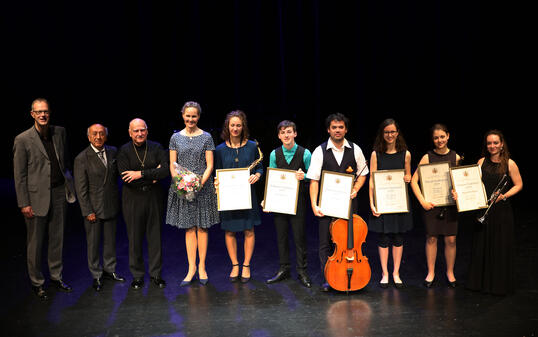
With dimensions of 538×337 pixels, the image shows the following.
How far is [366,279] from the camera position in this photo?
13.1 ft

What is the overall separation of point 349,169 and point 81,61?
8.02 metres

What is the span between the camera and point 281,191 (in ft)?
13.6

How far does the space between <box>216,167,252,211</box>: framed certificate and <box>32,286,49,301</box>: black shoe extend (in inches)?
71.3

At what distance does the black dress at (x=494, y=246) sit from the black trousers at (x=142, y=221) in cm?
297

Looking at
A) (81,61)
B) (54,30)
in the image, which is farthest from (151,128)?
(54,30)

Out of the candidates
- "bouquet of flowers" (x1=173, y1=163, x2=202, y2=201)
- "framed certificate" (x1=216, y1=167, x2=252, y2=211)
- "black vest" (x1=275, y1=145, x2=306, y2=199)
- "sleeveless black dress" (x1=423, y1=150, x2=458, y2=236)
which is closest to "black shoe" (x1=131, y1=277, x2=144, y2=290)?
"bouquet of flowers" (x1=173, y1=163, x2=202, y2=201)

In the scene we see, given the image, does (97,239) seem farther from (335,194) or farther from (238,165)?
(335,194)

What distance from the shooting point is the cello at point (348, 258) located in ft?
12.5

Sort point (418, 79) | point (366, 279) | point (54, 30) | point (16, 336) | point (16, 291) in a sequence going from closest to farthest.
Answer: point (16, 336), point (366, 279), point (16, 291), point (54, 30), point (418, 79)

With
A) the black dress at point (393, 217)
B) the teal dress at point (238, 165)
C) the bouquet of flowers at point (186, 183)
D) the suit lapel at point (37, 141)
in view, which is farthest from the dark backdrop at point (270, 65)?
the suit lapel at point (37, 141)

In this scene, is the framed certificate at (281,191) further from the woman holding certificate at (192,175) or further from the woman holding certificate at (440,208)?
the woman holding certificate at (440,208)

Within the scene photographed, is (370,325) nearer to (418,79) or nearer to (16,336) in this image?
(16,336)

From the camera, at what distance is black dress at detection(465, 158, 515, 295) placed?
3969 millimetres

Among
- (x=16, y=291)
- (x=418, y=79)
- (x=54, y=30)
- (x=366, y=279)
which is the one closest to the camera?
(x=366, y=279)
